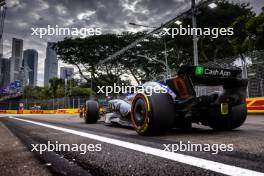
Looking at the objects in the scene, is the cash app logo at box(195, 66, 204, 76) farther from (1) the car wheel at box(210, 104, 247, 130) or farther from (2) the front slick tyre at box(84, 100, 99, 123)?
(2) the front slick tyre at box(84, 100, 99, 123)

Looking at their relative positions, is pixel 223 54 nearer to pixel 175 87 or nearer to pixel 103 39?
pixel 103 39

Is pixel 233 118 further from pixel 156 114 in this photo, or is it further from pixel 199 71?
pixel 156 114

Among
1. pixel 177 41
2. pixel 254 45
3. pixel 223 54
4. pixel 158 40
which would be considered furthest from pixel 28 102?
pixel 254 45

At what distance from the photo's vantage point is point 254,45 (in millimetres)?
22156

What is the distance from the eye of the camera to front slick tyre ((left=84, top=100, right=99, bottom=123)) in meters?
6.89

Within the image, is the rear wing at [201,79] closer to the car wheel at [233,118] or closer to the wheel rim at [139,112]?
the car wheel at [233,118]

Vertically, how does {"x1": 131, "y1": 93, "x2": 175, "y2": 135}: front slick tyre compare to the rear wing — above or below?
below

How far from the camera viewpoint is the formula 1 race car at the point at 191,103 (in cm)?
321

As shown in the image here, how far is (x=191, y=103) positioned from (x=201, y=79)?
36cm

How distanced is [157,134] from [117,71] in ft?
110

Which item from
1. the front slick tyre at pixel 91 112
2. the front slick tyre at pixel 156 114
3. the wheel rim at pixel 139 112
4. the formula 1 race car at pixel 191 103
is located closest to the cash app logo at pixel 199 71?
the formula 1 race car at pixel 191 103

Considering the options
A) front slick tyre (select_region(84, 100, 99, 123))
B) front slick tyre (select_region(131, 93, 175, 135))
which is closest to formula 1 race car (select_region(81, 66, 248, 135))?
front slick tyre (select_region(131, 93, 175, 135))

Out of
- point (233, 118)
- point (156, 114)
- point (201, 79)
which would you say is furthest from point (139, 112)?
point (233, 118)

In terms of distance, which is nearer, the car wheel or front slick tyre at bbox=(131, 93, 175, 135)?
front slick tyre at bbox=(131, 93, 175, 135)
